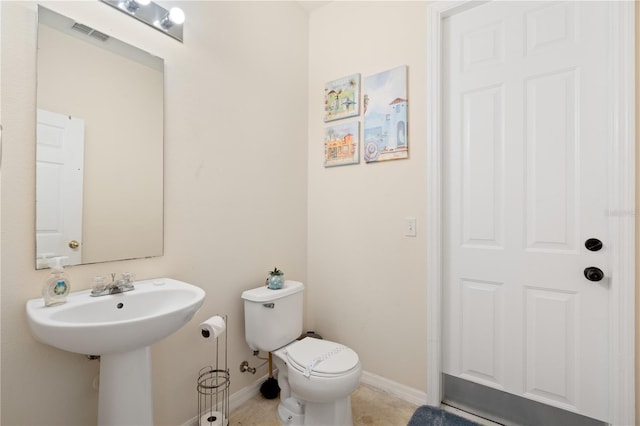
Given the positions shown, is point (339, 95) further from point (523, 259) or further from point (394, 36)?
point (523, 259)

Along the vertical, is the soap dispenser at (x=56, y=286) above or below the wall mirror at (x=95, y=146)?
below

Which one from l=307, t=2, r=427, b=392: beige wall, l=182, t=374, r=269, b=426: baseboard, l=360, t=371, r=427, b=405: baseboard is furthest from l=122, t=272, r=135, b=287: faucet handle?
l=360, t=371, r=427, b=405: baseboard

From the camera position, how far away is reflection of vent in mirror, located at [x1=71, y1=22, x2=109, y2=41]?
47.5 inches

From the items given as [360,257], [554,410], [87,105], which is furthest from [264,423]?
[87,105]

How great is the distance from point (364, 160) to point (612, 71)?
1.25 metres

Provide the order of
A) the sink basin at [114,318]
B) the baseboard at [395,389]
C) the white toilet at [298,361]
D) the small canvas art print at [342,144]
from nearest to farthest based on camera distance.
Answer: the sink basin at [114,318] < the white toilet at [298,361] < the baseboard at [395,389] < the small canvas art print at [342,144]

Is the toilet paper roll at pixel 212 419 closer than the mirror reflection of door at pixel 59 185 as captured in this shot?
No

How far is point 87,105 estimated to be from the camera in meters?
1.25

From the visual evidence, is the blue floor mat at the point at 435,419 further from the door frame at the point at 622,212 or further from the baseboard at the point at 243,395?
the baseboard at the point at 243,395

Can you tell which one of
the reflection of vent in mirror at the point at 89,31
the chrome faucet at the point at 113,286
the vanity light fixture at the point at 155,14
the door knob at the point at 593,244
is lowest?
the chrome faucet at the point at 113,286

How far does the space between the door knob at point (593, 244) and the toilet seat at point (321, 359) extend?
3.96 feet

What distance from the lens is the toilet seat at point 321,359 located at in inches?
57.2

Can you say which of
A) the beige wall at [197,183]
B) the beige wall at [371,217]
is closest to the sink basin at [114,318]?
the beige wall at [197,183]

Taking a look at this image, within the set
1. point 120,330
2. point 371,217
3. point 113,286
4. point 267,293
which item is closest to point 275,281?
point 267,293
